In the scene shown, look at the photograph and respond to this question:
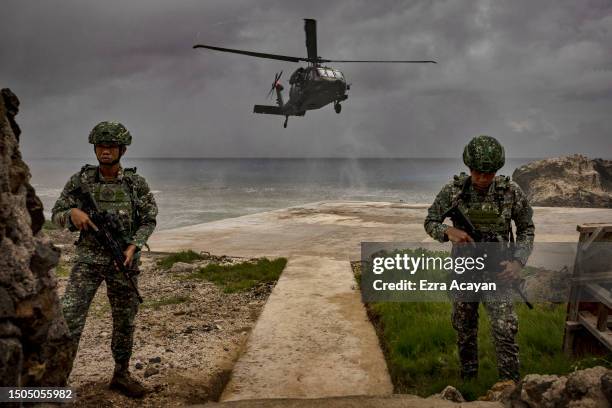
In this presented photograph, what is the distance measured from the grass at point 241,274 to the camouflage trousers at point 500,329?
4.65m

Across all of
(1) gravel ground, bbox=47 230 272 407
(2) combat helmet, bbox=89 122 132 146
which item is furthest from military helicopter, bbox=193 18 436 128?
(2) combat helmet, bbox=89 122 132 146

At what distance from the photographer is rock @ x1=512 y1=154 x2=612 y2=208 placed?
25.7 m

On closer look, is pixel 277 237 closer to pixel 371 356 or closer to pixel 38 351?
pixel 371 356

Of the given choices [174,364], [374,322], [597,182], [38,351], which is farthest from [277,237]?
[597,182]

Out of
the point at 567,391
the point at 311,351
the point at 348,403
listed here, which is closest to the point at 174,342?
the point at 311,351

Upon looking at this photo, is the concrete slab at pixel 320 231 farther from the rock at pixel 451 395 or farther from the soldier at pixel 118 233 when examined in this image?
the rock at pixel 451 395

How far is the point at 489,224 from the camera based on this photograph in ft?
12.6

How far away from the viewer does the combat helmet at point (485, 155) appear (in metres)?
3.71

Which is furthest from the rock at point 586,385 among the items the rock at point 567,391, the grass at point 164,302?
the grass at point 164,302

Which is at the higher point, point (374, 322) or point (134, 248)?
point (134, 248)

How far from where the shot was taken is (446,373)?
4.36 m

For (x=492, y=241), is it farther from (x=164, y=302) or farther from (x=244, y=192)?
(x=244, y=192)

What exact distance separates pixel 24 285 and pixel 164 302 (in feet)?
15.5

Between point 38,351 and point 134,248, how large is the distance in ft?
4.05
